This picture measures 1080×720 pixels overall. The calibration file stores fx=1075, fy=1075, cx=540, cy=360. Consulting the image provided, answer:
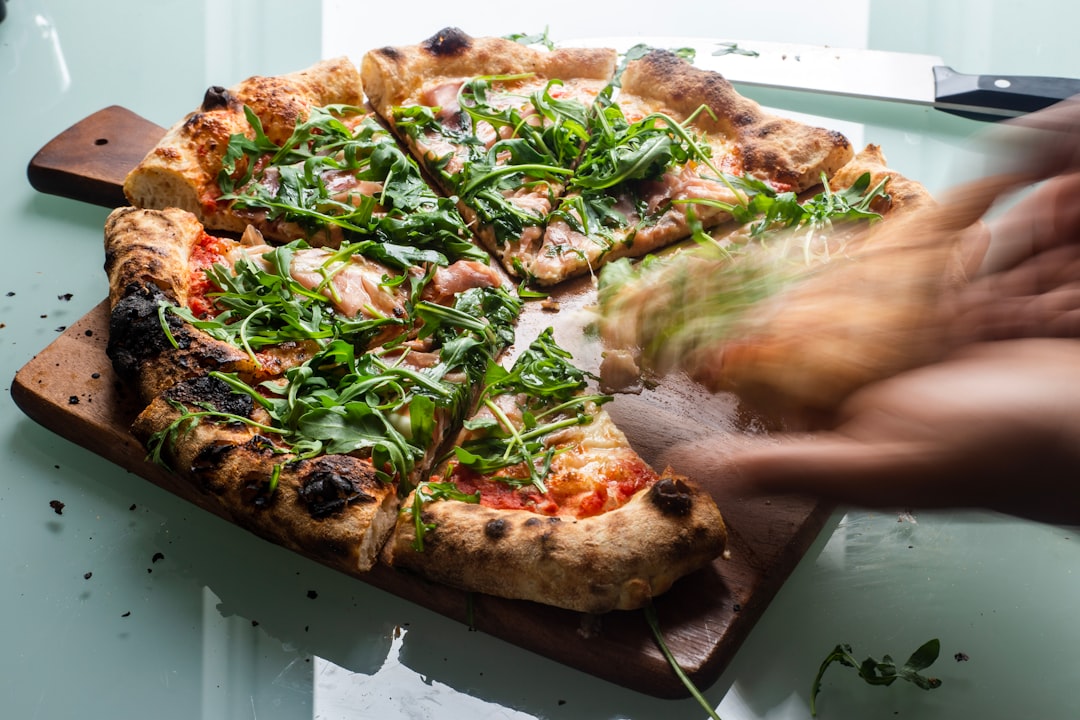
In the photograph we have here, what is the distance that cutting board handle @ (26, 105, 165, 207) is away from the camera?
14.1ft

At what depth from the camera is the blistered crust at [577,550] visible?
271 cm

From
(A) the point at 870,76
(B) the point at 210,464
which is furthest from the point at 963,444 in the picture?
(A) the point at 870,76

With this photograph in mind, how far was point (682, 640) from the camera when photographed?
2738 millimetres

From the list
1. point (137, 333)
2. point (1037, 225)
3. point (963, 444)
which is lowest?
point (137, 333)

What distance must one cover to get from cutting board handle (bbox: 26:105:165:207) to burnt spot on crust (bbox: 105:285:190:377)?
3.63ft

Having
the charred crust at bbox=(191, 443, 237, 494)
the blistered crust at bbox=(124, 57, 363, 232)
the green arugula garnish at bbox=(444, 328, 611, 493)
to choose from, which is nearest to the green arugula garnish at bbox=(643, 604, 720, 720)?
the green arugula garnish at bbox=(444, 328, 611, 493)

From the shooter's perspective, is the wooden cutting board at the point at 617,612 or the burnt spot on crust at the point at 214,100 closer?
the wooden cutting board at the point at 617,612

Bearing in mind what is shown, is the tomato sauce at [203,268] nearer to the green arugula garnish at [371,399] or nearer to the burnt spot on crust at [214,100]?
the green arugula garnish at [371,399]

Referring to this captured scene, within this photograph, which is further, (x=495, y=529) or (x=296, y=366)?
(x=296, y=366)

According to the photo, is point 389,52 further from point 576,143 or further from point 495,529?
point 495,529

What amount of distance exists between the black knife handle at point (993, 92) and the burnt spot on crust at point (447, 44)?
6.65ft

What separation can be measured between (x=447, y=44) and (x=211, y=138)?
117cm

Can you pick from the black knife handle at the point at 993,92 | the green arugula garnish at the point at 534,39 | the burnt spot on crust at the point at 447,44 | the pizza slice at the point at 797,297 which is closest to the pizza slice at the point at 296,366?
the pizza slice at the point at 797,297

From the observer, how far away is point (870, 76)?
4.64 meters
